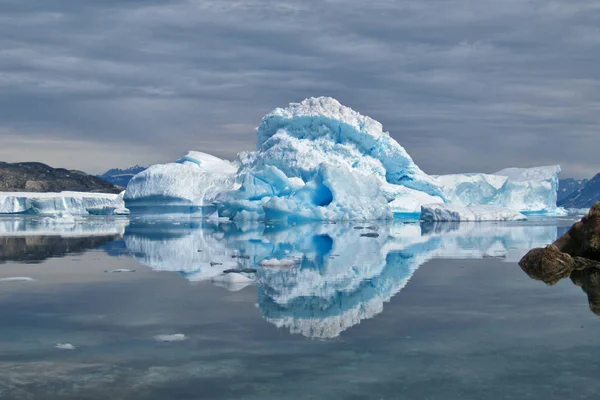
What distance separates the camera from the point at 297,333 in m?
6.11

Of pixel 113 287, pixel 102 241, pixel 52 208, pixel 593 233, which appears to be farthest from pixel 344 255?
pixel 52 208

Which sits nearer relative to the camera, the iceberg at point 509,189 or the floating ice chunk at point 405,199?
the floating ice chunk at point 405,199

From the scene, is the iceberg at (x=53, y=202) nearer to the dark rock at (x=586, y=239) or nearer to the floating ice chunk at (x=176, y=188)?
the floating ice chunk at (x=176, y=188)

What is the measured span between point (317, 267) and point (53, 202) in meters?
50.2

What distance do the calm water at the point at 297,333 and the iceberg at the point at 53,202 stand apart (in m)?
47.4

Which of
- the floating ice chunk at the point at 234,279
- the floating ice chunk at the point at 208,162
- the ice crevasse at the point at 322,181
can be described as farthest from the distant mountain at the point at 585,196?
the floating ice chunk at the point at 234,279

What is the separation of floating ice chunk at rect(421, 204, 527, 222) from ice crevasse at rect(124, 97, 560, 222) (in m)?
0.07

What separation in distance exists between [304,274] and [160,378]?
593 cm

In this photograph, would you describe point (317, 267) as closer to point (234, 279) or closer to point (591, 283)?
point (234, 279)

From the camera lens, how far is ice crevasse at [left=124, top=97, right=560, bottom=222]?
31.9 m

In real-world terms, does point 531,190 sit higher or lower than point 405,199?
higher

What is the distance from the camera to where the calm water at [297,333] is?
4.50m

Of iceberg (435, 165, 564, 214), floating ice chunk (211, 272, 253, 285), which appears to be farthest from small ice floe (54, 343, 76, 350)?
iceberg (435, 165, 564, 214)

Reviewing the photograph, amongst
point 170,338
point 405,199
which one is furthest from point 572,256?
point 405,199
